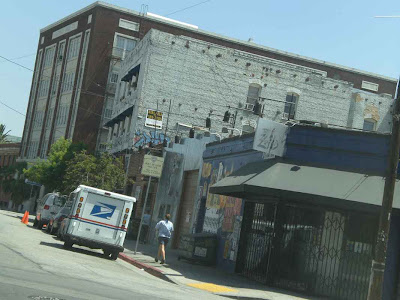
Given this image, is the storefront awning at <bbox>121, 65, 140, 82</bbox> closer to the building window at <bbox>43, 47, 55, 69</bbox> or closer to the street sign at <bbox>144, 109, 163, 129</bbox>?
the street sign at <bbox>144, 109, 163, 129</bbox>

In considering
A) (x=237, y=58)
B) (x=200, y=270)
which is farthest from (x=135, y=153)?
(x=200, y=270)

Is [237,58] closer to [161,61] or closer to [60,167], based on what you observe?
[161,61]

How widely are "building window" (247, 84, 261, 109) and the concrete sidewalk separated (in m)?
22.9

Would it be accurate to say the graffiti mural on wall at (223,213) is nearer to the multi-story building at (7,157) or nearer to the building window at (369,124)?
the building window at (369,124)

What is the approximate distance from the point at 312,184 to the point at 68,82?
189ft

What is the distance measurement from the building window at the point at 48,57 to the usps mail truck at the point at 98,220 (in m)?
59.5

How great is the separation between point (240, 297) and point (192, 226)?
573 inches

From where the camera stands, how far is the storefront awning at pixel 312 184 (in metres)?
18.5

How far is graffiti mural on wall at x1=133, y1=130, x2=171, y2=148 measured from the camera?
44062 millimetres

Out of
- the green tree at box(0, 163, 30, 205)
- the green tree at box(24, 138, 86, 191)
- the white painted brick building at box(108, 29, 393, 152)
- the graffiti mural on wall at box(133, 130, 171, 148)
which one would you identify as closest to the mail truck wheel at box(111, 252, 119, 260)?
the white painted brick building at box(108, 29, 393, 152)

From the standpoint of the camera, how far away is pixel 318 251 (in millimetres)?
19891

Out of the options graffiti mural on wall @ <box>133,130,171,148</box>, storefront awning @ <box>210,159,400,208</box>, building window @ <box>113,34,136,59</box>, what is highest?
building window @ <box>113,34,136,59</box>

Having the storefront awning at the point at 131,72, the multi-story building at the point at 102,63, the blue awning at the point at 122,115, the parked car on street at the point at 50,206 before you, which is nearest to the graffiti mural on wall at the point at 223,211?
the parked car on street at the point at 50,206

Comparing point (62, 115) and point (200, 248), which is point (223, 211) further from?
point (62, 115)
